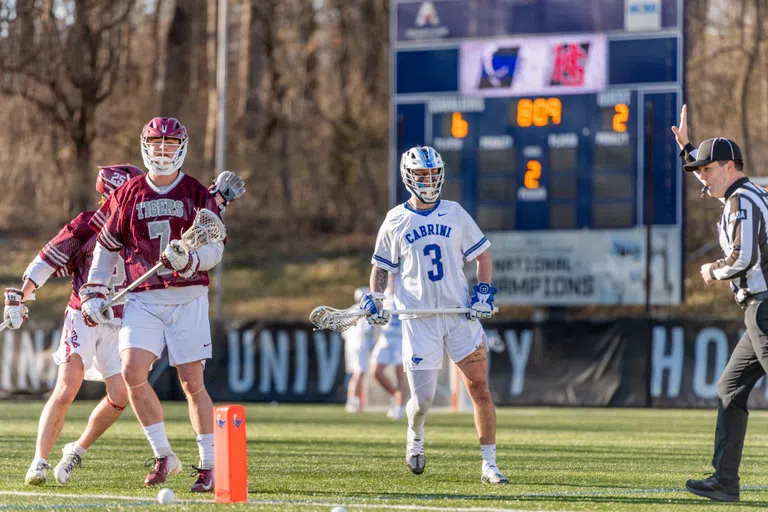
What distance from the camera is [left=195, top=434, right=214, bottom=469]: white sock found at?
7.66 m

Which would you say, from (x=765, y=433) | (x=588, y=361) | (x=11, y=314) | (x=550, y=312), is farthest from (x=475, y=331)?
(x=550, y=312)

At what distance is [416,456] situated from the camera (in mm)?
8711

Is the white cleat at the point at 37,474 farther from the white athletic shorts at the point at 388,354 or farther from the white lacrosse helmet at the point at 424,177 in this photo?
the white athletic shorts at the point at 388,354

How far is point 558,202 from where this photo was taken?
20.5 m

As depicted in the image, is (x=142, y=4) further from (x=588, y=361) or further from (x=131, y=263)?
(x=131, y=263)

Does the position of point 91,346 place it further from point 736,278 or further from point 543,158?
point 543,158

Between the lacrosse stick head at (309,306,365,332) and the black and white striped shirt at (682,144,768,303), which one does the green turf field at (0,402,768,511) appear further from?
the black and white striped shirt at (682,144,768,303)

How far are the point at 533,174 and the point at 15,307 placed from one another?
13.1 meters

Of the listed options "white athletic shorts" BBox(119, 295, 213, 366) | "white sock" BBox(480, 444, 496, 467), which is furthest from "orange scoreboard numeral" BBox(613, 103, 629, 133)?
"white athletic shorts" BBox(119, 295, 213, 366)

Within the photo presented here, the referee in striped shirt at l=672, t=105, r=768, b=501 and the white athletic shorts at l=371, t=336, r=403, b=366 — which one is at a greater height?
the referee in striped shirt at l=672, t=105, r=768, b=501

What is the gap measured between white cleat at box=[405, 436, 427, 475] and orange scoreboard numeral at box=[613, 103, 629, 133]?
12.2m

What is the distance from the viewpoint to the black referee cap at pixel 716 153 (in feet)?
24.8

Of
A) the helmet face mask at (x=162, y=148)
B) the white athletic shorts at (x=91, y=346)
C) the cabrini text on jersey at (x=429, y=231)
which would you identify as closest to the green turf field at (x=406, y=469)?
the white athletic shorts at (x=91, y=346)

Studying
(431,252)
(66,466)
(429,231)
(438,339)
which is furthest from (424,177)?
(66,466)
